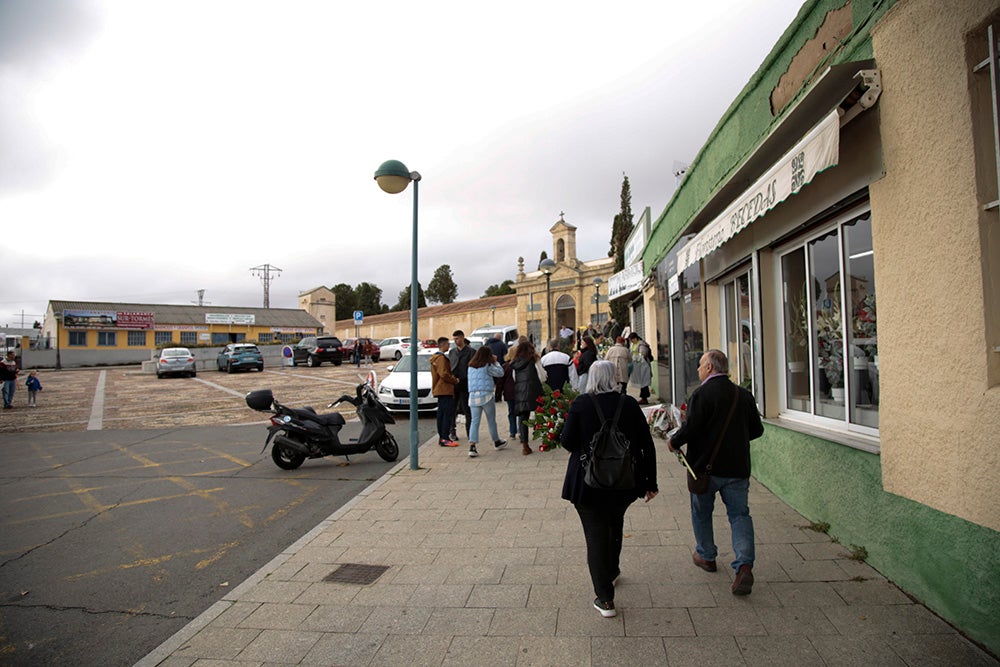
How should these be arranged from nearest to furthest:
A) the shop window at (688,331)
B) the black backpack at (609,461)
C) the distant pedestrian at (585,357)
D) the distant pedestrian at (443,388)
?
the black backpack at (609,461) → the distant pedestrian at (443,388) → the shop window at (688,331) → the distant pedestrian at (585,357)

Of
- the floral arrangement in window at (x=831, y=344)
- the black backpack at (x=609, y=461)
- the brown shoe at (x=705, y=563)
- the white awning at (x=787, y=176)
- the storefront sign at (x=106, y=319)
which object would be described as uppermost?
the storefront sign at (x=106, y=319)

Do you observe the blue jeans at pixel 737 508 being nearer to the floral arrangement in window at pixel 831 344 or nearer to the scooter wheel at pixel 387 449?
the floral arrangement in window at pixel 831 344

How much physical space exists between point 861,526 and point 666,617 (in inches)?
65.6

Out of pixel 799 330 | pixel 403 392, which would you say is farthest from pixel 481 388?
pixel 403 392

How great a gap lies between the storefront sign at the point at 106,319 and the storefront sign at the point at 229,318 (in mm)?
5788

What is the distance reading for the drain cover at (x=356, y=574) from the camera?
4.12 meters

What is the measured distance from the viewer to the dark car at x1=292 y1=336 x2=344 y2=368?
33188 mm

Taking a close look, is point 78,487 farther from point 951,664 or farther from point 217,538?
point 951,664

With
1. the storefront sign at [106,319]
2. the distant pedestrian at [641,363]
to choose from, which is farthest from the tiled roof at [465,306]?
the distant pedestrian at [641,363]

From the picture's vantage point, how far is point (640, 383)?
1541 cm

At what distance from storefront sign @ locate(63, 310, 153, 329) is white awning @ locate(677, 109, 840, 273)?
59.5 m

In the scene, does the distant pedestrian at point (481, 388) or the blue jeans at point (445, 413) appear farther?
the blue jeans at point (445, 413)

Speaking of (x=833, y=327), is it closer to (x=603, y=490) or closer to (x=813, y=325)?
(x=813, y=325)

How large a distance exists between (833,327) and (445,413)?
581 cm
